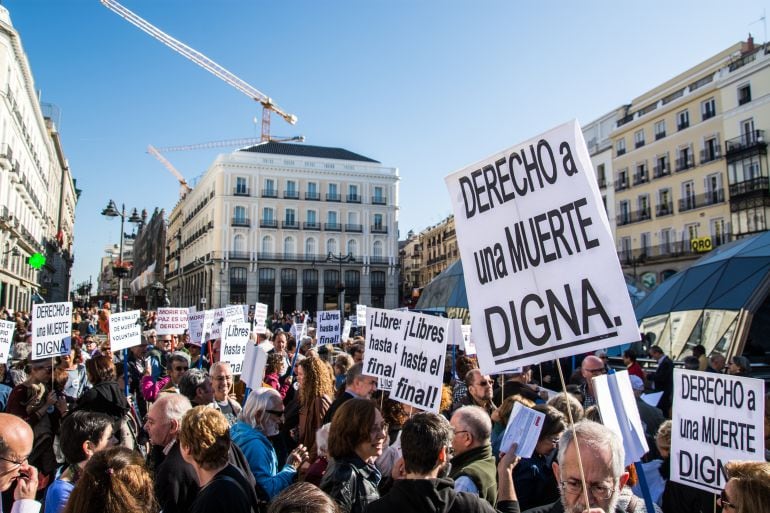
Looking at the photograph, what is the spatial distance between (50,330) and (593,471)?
737 centimetres

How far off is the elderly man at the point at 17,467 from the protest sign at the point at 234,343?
4.94m

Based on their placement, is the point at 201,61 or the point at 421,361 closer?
the point at 421,361

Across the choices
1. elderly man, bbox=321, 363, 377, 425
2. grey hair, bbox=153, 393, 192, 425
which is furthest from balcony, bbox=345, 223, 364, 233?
grey hair, bbox=153, 393, 192, 425

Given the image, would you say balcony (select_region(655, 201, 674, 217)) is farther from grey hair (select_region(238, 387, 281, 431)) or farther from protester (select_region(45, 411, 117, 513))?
protester (select_region(45, 411, 117, 513))

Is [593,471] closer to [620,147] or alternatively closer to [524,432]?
[524,432]

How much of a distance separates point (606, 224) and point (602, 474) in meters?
1.21

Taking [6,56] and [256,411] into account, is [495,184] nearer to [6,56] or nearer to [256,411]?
[256,411]

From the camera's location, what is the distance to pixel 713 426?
367 cm

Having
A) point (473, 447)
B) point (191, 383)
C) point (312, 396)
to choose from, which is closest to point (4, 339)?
point (191, 383)

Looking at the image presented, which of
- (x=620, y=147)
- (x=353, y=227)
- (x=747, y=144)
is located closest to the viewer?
(x=747, y=144)

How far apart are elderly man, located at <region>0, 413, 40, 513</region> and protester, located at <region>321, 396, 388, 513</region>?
1420 millimetres

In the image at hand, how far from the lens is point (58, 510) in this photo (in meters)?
2.98

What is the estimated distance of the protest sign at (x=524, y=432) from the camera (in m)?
3.46

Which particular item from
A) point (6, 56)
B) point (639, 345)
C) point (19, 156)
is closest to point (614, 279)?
point (639, 345)
